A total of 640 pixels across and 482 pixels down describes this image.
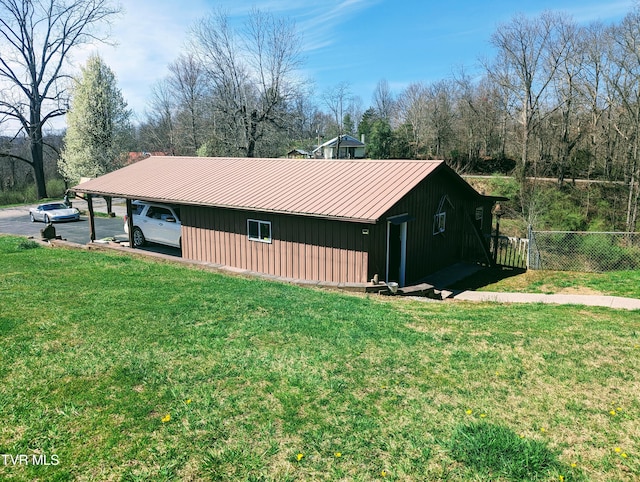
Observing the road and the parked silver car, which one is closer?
the road

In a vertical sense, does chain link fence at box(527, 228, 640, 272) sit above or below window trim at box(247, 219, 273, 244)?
below

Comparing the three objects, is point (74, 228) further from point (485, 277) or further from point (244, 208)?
point (485, 277)

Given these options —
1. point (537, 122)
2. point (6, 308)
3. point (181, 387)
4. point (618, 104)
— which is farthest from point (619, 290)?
point (537, 122)

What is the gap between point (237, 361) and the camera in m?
5.67

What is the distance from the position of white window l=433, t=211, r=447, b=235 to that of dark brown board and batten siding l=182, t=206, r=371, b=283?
392 cm

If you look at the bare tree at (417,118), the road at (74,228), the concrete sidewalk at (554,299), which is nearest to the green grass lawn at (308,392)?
the concrete sidewalk at (554,299)

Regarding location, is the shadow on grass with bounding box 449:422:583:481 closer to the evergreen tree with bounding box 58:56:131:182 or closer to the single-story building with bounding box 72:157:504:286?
the single-story building with bounding box 72:157:504:286

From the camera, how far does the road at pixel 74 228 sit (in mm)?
19100

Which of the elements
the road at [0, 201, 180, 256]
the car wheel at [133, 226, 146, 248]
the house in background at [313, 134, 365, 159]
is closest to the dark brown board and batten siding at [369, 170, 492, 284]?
the road at [0, 201, 180, 256]

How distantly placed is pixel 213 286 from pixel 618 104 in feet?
107

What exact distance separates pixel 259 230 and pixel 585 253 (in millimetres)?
A: 14574

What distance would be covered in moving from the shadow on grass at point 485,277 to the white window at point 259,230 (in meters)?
5.75

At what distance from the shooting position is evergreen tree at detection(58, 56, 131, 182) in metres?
32.1

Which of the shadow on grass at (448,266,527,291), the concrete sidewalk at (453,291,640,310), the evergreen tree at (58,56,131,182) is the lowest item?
the shadow on grass at (448,266,527,291)
